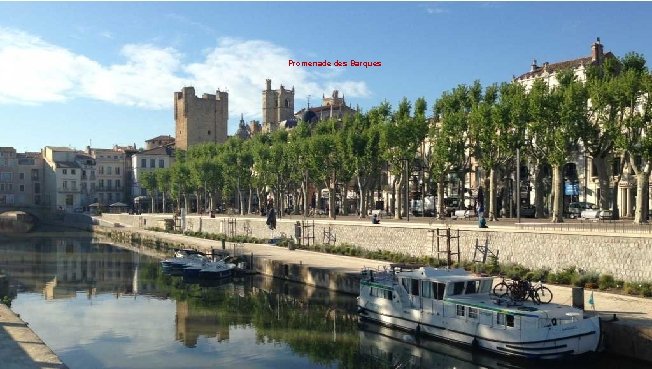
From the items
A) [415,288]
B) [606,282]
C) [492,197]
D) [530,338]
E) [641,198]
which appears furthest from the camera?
[492,197]

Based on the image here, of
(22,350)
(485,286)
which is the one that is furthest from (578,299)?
(22,350)

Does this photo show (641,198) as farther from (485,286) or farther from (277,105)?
(277,105)

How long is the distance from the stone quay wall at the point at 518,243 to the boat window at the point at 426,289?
8481 mm

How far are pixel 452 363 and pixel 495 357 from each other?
164cm

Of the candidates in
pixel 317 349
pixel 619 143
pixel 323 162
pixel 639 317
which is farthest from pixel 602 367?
pixel 323 162

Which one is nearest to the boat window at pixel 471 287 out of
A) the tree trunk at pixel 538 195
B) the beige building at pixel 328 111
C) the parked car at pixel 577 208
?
the tree trunk at pixel 538 195

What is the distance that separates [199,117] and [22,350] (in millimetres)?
121998

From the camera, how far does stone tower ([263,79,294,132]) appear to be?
157375 millimetres

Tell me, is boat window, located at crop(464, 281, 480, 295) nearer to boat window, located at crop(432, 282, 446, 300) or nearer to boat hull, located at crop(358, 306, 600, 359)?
boat window, located at crop(432, 282, 446, 300)

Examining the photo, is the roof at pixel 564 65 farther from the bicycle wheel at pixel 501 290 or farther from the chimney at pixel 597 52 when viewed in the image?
the bicycle wheel at pixel 501 290

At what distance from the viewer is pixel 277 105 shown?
158 m

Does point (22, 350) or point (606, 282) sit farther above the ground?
point (606, 282)

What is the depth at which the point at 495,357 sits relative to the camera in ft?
80.9

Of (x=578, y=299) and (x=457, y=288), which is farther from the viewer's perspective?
(x=457, y=288)
